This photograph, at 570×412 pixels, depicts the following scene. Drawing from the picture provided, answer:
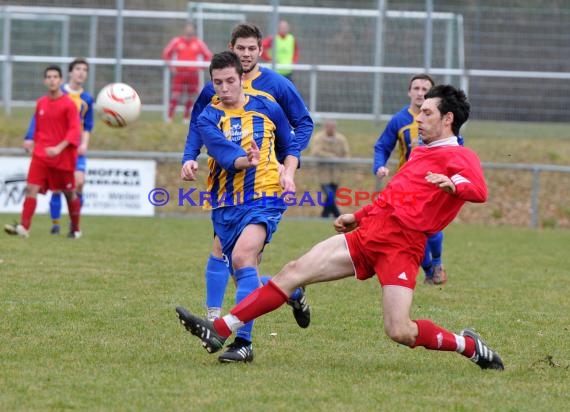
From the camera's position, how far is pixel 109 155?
16.9m

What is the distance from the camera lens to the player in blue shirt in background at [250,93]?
6629 mm

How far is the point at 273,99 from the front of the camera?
6.62 metres

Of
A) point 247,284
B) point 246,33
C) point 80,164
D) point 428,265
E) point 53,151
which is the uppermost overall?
point 246,33

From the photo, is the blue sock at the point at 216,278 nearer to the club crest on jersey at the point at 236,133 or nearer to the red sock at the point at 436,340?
the club crest on jersey at the point at 236,133

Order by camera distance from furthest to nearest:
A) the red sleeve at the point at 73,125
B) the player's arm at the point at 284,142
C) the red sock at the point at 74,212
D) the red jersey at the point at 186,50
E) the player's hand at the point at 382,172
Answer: the red jersey at the point at 186,50 → the red sock at the point at 74,212 → the red sleeve at the point at 73,125 → the player's hand at the point at 382,172 → the player's arm at the point at 284,142

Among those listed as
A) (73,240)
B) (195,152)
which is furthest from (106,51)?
(195,152)

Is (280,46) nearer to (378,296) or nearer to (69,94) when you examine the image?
(69,94)

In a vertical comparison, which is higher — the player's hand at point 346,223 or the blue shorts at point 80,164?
the blue shorts at point 80,164

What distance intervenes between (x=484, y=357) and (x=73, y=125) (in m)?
7.97

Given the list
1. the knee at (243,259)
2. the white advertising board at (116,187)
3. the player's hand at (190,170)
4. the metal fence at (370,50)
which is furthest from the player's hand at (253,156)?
the metal fence at (370,50)

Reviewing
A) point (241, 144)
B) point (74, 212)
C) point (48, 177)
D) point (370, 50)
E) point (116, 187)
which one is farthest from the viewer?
point (370, 50)

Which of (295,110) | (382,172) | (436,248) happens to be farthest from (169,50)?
(295,110)

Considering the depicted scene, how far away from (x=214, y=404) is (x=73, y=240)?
329 inches

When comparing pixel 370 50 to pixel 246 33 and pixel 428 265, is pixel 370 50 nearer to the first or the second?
pixel 428 265
